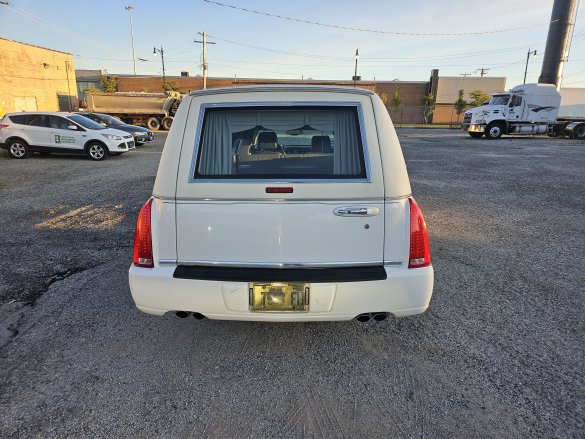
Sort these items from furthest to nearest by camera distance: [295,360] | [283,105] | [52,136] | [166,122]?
[166,122]
[52,136]
[295,360]
[283,105]

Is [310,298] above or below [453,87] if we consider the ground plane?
below

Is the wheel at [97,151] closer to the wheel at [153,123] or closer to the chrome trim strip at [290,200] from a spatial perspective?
the chrome trim strip at [290,200]

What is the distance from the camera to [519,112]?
24.3m

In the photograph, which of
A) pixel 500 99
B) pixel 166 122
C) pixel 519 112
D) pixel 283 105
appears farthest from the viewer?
pixel 166 122

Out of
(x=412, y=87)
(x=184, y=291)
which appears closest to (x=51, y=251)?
(x=184, y=291)

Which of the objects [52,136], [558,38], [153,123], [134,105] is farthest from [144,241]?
[558,38]

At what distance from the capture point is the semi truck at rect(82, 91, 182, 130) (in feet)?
95.7

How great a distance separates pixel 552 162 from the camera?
14.0 m

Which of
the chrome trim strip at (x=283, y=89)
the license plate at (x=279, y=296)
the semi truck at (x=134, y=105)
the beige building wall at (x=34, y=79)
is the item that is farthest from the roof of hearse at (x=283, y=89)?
the beige building wall at (x=34, y=79)

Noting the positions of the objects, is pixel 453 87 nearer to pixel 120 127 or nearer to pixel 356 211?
pixel 120 127

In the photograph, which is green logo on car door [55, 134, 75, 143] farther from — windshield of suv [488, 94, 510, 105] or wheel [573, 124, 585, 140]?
wheel [573, 124, 585, 140]

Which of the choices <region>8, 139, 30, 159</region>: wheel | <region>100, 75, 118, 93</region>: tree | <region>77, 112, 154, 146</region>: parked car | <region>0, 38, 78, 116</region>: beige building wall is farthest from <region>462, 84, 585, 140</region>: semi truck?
A: <region>100, 75, 118, 93</region>: tree

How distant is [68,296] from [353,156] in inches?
119

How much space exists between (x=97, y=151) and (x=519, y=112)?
970 inches
